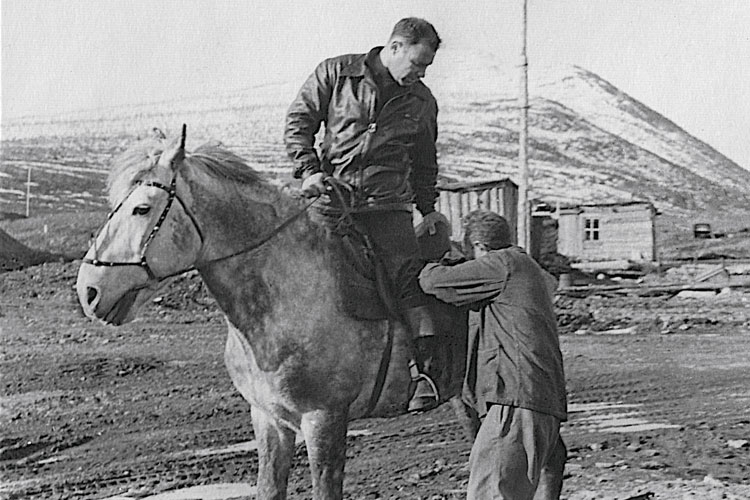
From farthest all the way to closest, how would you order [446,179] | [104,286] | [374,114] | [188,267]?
1. [446,179]
2. [374,114]
3. [188,267]
4. [104,286]

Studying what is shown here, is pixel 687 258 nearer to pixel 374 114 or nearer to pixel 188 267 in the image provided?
pixel 374 114

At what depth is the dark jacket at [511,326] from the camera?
255 centimetres

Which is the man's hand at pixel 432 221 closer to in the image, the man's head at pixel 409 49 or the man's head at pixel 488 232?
the man's head at pixel 488 232

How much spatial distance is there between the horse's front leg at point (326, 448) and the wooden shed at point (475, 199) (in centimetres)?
226

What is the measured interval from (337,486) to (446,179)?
2535 mm

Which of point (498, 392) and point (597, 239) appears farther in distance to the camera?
point (597, 239)

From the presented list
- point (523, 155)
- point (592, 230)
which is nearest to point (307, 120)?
point (523, 155)

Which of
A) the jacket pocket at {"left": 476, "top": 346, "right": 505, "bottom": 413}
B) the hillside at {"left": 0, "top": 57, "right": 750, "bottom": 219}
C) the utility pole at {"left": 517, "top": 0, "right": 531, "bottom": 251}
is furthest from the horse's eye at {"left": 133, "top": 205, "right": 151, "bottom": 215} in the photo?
the utility pole at {"left": 517, "top": 0, "right": 531, "bottom": 251}

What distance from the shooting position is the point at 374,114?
2869 mm

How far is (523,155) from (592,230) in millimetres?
618

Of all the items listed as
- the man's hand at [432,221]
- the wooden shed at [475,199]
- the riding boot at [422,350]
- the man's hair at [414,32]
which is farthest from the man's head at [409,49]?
the wooden shed at [475,199]

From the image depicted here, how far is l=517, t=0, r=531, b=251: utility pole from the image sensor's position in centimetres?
483

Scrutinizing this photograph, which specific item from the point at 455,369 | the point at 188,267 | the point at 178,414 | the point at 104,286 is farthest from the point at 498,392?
the point at 178,414

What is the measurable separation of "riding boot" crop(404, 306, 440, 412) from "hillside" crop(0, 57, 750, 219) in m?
1.87
